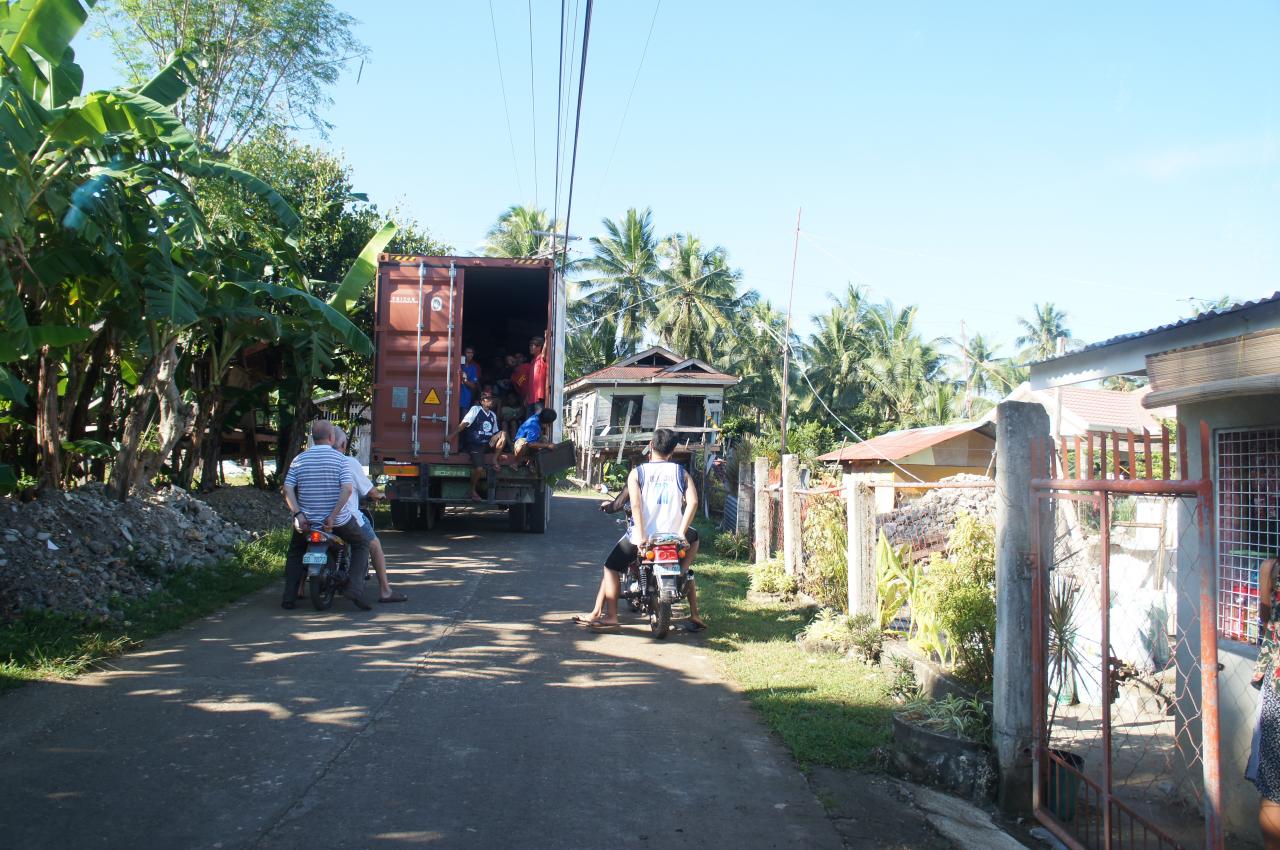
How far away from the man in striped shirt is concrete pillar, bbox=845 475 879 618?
4.10 m

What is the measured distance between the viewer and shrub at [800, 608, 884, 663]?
7113mm

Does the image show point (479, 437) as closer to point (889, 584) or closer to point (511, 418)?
point (511, 418)

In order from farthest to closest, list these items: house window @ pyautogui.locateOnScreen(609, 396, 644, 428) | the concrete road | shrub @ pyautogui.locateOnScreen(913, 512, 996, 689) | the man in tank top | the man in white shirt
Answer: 1. house window @ pyautogui.locateOnScreen(609, 396, 644, 428)
2. the man in white shirt
3. the man in tank top
4. shrub @ pyautogui.locateOnScreen(913, 512, 996, 689)
5. the concrete road

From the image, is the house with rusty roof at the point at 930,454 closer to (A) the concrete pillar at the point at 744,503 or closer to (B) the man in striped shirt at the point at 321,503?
(A) the concrete pillar at the point at 744,503

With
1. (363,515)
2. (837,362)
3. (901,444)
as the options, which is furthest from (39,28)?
(837,362)

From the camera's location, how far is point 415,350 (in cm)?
1274

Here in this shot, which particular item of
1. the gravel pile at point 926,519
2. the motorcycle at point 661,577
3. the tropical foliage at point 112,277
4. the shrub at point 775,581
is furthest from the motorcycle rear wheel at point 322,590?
the gravel pile at point 926,519

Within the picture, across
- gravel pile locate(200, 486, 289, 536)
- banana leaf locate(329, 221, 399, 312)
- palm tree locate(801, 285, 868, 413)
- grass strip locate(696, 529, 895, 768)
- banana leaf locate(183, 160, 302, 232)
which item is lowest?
grass strip locate(696, 529, 895, 768)

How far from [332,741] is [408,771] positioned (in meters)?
0.59

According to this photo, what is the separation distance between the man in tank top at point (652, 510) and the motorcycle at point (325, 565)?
7.05 ft

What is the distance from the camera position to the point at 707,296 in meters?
44.6

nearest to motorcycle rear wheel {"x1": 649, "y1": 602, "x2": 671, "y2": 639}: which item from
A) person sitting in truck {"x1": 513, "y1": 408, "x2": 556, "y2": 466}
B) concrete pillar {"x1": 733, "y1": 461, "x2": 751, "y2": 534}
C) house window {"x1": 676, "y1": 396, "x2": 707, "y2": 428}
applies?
person sitting in truck {"x1": 513, "y1": 408, "x2": 556, "y2": 466}

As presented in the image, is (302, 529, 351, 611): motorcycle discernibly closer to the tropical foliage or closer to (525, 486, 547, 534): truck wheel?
the tropical foliage

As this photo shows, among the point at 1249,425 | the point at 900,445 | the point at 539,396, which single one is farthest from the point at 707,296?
the point at 1249,425
